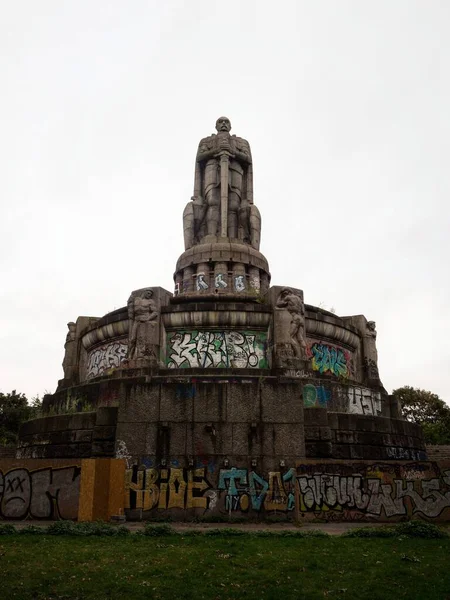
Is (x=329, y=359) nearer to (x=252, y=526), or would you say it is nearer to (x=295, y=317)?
(x=295, y=317)

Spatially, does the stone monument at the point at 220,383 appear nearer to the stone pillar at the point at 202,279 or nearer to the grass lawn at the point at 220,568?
the stone pillar at the point at 202,279

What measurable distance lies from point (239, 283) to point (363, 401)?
7.97 meters

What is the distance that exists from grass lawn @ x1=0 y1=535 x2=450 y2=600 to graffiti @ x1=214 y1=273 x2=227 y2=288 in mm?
14876

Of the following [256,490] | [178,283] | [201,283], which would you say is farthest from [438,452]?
[256,490]

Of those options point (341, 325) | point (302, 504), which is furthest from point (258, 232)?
point (302, 504)

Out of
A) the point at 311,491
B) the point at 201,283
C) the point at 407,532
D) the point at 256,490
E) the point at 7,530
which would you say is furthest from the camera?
the point at 201,283

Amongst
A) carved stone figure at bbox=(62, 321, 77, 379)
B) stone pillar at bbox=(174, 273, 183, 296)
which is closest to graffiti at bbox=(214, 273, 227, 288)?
stone pillar at bbox=(174, 273, 183, 296)

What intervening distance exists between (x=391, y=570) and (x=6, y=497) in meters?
8.78

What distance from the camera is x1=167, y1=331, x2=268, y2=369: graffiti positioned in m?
18.3

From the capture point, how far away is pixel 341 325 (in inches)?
829

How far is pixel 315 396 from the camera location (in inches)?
678

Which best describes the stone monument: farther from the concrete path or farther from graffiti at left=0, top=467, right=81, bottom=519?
graffiti at left=0, top=467, right=81, bottom=519

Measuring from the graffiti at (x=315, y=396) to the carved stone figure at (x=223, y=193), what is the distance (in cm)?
1078

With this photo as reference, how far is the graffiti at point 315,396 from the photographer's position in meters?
17.1
